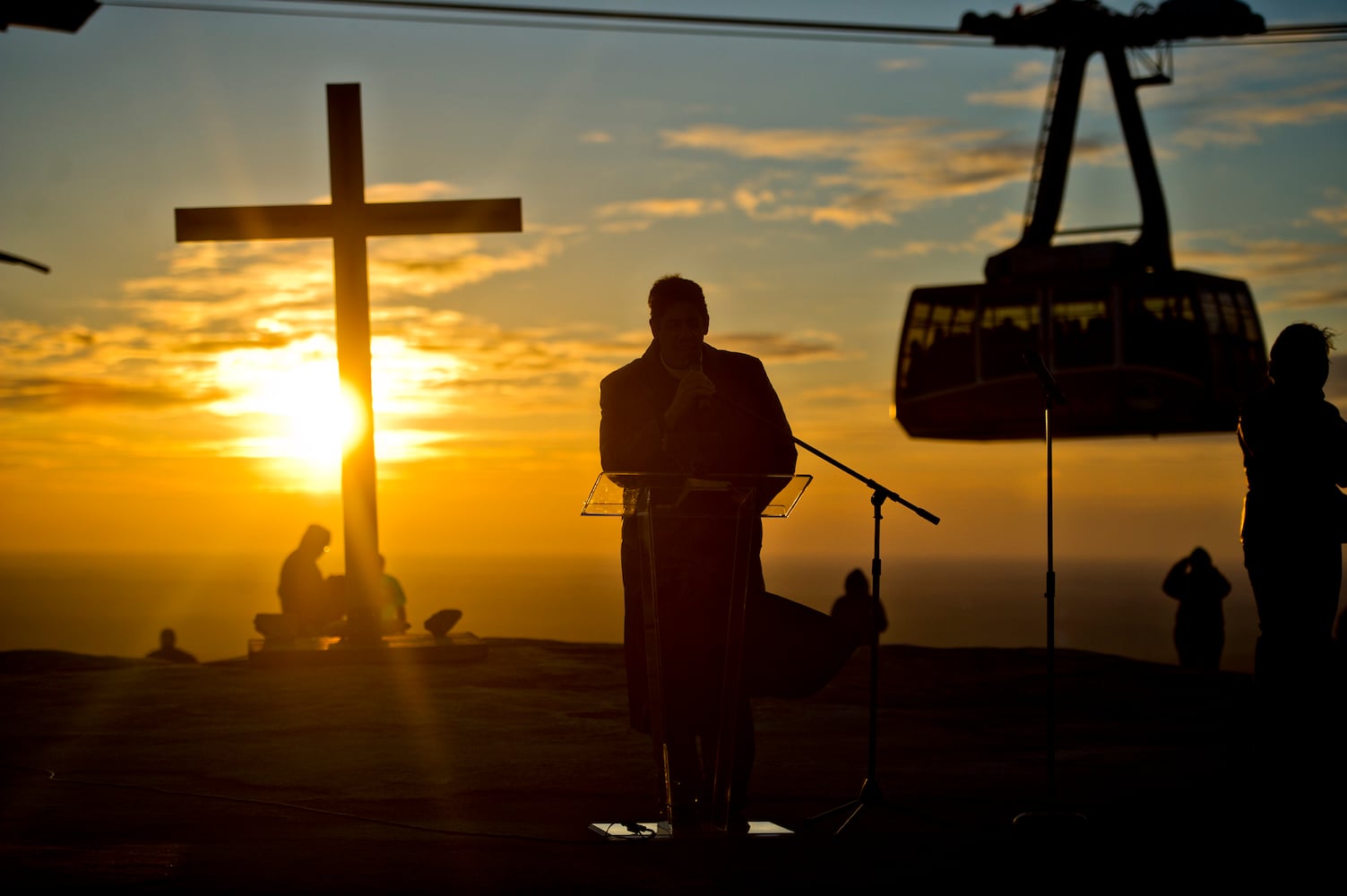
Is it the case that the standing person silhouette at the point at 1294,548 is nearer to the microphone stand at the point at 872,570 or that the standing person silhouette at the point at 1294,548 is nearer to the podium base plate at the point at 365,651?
the microphone stand at the point at 872,570

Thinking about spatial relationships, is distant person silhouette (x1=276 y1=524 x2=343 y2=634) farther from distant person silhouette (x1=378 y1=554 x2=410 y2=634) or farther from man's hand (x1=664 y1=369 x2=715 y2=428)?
man's hand (x1=664 y1=369 x2=715 y2=428)

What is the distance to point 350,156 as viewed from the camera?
12.3 m

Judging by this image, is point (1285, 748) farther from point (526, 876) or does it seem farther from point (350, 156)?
point (350, 156)

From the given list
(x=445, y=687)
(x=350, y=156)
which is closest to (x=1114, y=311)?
(x=350, y=156)

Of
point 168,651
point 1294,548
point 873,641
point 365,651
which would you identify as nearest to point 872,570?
point 873,641

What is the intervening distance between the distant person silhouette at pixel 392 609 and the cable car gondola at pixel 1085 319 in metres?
11.6

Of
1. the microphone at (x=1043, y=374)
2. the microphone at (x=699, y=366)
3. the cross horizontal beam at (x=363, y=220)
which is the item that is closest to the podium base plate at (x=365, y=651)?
the cross horizontal beam at (x=363, y=220)

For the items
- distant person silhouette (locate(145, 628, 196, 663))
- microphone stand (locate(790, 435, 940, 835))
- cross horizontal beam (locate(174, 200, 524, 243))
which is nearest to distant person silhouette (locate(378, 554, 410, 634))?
cross horizontal beam (locate(174, 200, 524, 243))

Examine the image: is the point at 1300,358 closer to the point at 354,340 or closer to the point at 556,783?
the point at 556,783

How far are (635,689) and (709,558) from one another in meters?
0.52

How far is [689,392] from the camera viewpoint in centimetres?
489

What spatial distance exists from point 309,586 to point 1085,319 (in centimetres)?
1398

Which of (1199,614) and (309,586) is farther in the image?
(1199,614)

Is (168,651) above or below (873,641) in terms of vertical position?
below
